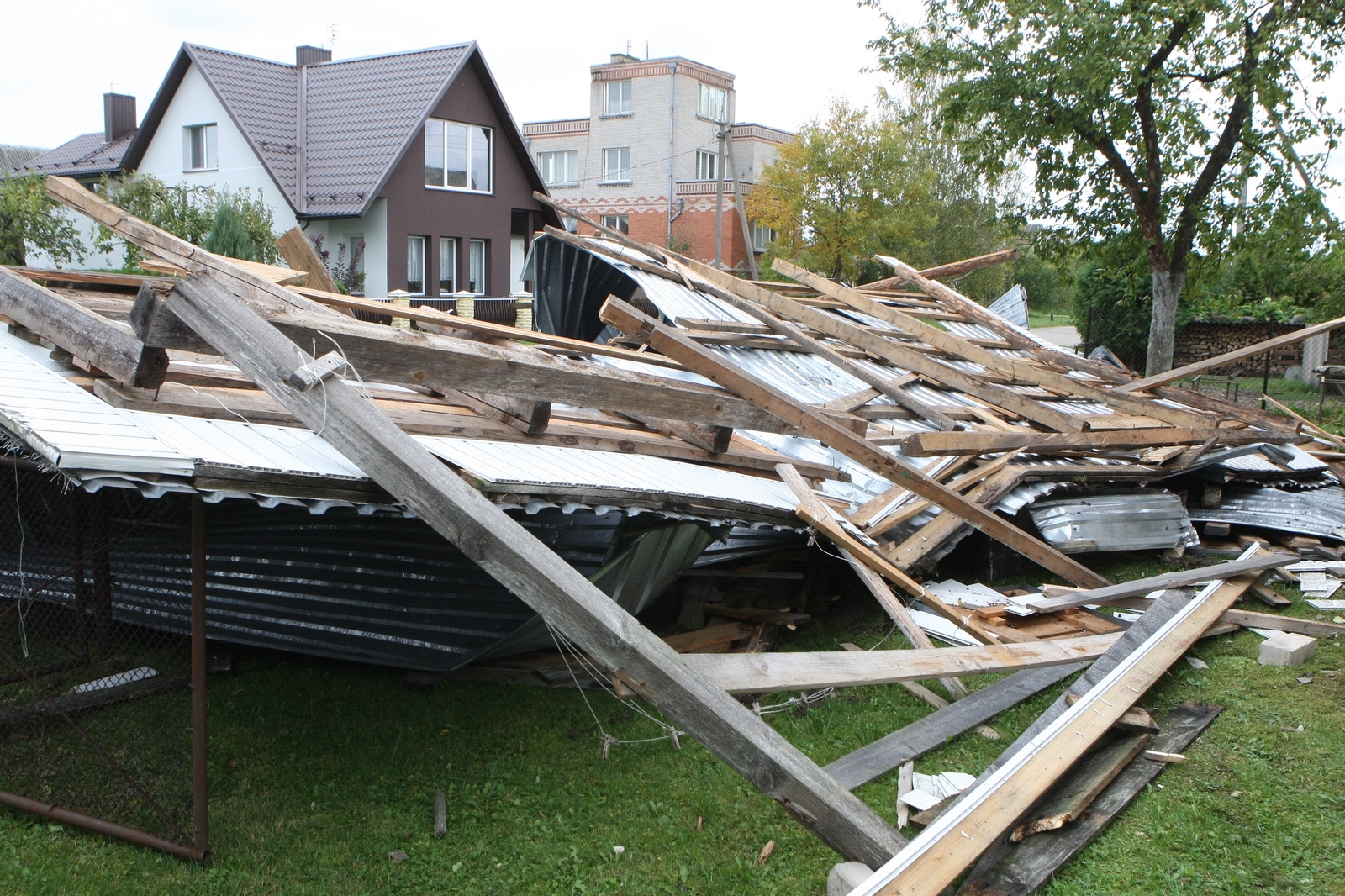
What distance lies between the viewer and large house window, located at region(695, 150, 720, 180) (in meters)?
48.2

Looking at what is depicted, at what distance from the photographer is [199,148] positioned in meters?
28.1

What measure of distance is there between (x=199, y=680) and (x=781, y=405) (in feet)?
10.3

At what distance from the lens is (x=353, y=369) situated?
386cm

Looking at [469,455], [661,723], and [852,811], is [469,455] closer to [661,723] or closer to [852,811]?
[661,723]

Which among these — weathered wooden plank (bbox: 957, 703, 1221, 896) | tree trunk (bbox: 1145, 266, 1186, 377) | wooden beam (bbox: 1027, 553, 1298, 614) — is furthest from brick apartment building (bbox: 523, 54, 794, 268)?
weathered wooden plank (bbox: 957, 703, 1221, 896)

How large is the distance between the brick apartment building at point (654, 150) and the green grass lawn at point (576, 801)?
129ft

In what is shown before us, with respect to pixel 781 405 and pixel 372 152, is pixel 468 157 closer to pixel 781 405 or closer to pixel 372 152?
pixel 372 152

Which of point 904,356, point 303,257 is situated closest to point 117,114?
point 303,257

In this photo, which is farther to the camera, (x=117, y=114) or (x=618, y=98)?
(x=618, y=98)

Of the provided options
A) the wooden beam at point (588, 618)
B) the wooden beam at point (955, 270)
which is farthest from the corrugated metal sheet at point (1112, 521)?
the wooden beam at point (955, 270)

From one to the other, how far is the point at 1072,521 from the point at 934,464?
1096 millimetres

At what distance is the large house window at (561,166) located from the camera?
164 feet

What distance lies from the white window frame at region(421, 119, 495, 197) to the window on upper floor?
21.7m

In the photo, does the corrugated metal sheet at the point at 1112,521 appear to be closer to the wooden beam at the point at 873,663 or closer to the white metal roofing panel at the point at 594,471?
the wooden beam at the point at 873,663
